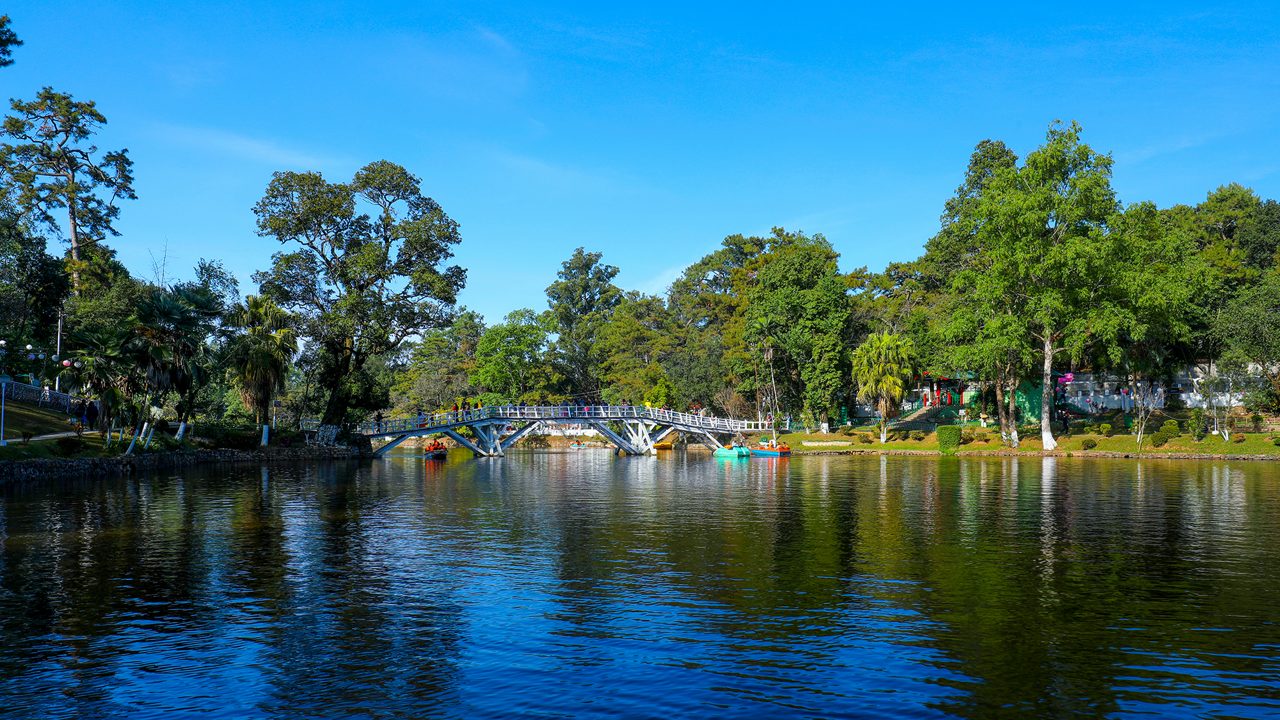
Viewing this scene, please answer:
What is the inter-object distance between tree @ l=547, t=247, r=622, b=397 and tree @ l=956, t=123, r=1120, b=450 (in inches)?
2443

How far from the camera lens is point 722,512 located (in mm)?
32625

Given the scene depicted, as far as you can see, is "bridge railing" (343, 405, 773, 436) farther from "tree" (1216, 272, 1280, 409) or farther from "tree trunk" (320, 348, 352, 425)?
"tree" (1216, 272, 1280, 409)

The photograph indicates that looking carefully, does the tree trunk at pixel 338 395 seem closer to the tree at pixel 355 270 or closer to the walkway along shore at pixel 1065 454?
the tree at pixel 355 270

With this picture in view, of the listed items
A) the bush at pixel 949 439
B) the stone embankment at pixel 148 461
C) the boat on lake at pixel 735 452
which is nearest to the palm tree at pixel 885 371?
the bush at pixel 949 439

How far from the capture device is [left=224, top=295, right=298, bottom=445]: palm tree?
64.4 meters

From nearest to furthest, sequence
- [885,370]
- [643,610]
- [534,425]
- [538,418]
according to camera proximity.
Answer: [643,610] → [885,370] → [538,418] → [534,425]

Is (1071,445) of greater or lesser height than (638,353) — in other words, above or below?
below

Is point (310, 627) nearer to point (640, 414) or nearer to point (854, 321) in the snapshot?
point (640, 414)

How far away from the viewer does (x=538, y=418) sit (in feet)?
260

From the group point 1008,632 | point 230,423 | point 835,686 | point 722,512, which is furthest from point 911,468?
point 230,423

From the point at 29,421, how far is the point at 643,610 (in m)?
53.7

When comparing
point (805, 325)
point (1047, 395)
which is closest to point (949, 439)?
point (1047, 395)

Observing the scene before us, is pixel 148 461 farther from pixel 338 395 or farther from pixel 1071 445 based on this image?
pixel 1071 445

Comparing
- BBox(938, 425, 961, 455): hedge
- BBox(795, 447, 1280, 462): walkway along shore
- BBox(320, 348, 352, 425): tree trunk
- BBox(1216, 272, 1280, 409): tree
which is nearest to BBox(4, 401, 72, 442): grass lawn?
BBox(320, 348, 352, 425): tree trunk
